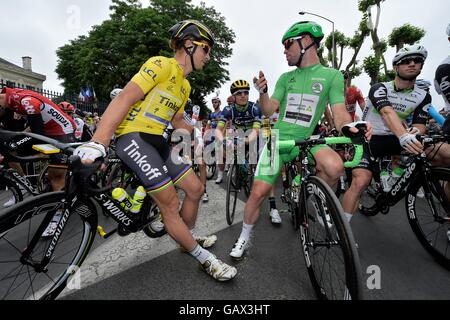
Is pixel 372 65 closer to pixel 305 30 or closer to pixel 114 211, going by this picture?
pixel 305 30

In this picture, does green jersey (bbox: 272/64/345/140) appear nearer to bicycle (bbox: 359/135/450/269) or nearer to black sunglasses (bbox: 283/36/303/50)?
black sunglasses (bbox: 283/36/303/50)

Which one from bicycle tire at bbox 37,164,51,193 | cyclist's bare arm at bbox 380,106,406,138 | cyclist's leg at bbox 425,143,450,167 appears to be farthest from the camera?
bicycle tire at bbox 37,164,51,193

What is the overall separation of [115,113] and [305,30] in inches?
83.2

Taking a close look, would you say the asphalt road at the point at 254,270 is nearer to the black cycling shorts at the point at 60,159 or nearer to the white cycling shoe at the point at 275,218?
the white cycling shoe at the point at 275,218

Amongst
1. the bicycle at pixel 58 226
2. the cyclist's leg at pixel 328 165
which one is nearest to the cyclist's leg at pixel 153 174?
the bicycle at pixel 58 226

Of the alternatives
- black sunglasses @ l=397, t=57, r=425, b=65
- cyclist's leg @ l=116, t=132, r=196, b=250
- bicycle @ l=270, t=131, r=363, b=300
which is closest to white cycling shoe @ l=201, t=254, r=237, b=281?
cyclist's leg @ l=116, t=132, r=196, b=250

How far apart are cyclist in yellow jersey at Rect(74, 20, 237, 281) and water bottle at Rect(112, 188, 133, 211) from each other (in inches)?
11.7

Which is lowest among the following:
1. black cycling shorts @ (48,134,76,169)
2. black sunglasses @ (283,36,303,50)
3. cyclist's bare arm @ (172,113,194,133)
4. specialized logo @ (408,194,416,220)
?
specialized logo @ (408,194,416,220)

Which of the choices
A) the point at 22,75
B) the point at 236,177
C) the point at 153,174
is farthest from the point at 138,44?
the point at 22,75

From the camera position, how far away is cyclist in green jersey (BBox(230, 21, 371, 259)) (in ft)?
7.84

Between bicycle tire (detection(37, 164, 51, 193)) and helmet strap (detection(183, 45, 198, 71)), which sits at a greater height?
helmet strap (detection(183, 45, 198, 71))

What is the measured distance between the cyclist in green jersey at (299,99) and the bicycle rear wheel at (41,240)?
1.53 metres

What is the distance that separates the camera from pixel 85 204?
195 centimetres
